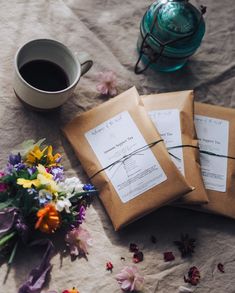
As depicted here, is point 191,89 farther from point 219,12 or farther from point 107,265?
point 107,265

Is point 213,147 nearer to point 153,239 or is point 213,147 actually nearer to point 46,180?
point 153,239

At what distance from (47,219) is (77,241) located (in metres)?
0.08

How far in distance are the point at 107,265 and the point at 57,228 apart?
3.7 inches

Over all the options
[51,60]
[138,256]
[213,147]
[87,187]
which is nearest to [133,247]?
[138,256]

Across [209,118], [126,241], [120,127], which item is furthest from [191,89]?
[126,241]

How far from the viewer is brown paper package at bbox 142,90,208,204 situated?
751mm

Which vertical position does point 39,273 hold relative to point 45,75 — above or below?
below

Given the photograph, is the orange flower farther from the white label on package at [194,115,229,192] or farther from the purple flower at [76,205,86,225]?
the white label on package at [194,115,229,192]

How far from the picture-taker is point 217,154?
806 mm

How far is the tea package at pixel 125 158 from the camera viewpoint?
73cm

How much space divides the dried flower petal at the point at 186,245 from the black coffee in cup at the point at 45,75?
308mm

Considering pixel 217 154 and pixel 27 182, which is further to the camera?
pixel 217 154

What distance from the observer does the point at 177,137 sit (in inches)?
30.8

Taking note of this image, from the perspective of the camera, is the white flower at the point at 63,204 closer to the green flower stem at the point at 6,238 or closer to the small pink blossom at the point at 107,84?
the green flower stem at the point at 6,238
